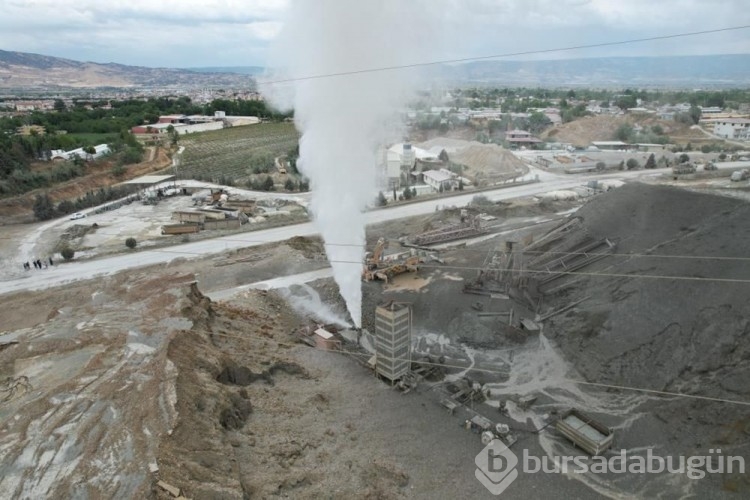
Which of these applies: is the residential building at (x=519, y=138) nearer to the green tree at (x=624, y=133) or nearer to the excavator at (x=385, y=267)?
the green tree at (x=624, y=133)

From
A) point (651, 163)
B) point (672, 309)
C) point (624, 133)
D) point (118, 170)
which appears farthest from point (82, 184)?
point (624, 133)

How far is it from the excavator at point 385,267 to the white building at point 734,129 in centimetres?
6377

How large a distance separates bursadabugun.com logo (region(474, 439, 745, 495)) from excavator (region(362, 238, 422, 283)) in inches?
441

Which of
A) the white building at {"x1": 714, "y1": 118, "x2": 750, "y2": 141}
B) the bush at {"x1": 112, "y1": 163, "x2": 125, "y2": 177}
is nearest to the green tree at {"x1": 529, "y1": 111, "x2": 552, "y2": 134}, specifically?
the white building at {"x1": 714, "y1": 118, "x2": 750, "y2": 141}

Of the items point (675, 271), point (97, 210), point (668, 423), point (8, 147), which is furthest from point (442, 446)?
point (8, 147)

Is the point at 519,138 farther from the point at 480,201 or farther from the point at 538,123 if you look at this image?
the point at 480,201

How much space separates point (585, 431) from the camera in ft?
44.8

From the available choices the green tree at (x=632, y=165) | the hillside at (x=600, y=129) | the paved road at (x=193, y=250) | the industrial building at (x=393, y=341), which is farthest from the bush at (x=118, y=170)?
the hillside at (x=600, y=129)

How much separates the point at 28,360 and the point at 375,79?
52.0 feet

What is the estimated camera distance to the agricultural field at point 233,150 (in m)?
56.4

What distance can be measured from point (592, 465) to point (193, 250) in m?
25.7

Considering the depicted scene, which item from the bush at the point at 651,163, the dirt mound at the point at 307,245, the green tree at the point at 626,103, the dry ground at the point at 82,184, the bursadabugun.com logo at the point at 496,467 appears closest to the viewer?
the bursadabugun.com logo at the point at 496,467

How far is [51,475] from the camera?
413 inches

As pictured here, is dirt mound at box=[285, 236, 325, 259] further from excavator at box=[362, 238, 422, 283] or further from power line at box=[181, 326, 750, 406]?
power line at box=[181, 326, 750, 406]
